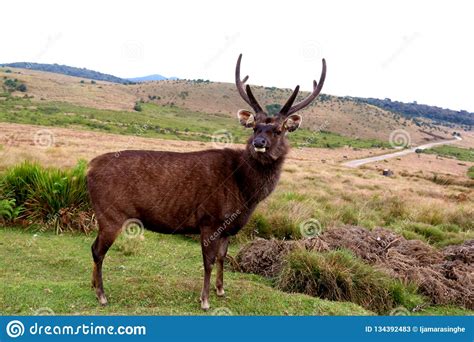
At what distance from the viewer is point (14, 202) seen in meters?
11.3

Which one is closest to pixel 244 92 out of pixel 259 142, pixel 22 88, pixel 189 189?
pixel 259 142

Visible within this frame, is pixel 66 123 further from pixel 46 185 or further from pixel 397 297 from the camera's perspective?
pixel 397 297

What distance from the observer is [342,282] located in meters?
8.32

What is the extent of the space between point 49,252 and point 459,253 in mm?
9020

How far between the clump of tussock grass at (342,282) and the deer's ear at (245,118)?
280cm

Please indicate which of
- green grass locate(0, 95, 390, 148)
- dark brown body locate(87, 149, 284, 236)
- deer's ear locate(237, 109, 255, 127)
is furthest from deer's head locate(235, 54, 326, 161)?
green grass locate(0, 95, 390, 148)

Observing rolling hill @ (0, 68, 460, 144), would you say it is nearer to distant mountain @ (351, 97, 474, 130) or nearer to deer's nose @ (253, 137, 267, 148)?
distant mountain @ (351, 97, 474, 130)

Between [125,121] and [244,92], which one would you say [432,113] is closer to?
[125,121]

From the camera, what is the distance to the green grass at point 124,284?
22.0ft

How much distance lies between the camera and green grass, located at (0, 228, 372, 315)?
671 centimetres

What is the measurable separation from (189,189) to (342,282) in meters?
3.48

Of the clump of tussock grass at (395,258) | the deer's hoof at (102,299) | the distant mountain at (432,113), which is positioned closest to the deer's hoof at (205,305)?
the deer's hoof at (102,299)

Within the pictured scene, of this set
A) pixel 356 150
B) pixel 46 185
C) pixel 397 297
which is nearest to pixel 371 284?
pixel 397 297

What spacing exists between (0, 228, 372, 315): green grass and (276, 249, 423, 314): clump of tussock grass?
641mm
